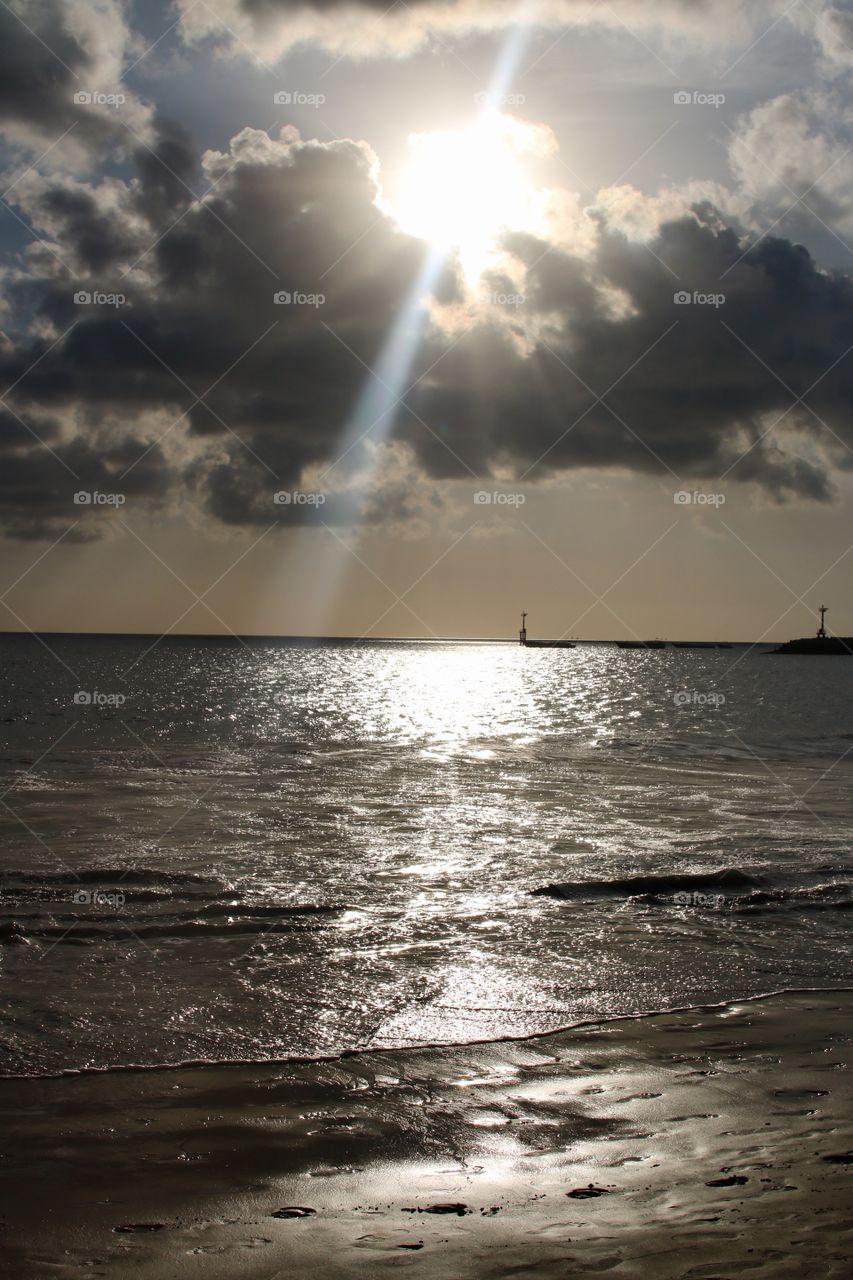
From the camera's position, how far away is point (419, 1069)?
8.16 m

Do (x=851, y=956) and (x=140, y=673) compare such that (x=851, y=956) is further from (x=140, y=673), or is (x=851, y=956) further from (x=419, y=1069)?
(x=140, y=673)

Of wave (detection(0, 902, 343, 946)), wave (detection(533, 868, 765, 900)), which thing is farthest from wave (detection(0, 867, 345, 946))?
wave (detection(533, 868, 765, 900))

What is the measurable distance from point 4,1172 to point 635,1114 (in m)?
4.12

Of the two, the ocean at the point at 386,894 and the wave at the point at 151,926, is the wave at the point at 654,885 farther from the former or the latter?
the wave at the point at 151,926

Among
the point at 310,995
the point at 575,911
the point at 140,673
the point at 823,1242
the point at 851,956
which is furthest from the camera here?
the point at 140,673

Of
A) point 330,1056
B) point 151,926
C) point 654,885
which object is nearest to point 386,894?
point 151,926

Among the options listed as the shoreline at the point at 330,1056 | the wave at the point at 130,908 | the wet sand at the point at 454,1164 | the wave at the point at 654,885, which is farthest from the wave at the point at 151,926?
the wet sand at the point at 454,1164

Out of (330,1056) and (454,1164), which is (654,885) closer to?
(330,1056)

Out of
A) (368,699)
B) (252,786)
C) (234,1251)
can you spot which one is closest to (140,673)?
(368,699)

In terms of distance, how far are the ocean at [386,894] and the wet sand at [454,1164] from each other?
0.90m

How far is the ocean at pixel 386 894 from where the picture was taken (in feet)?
31.4

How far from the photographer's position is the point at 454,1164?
21.1 feet

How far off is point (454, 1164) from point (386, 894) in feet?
27.3

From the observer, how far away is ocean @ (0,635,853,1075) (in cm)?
956
